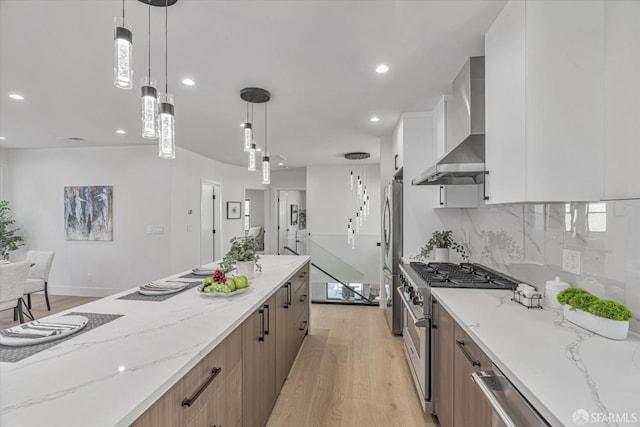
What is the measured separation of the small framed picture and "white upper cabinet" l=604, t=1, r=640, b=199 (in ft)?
21.9

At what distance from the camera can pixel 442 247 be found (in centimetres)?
308

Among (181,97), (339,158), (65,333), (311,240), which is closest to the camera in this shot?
(65,333)

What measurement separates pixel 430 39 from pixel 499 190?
106 centimetres

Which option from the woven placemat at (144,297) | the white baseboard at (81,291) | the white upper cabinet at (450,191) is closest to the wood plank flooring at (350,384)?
the woven placemat at (144,297)

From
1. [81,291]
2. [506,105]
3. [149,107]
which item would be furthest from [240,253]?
[81,291]

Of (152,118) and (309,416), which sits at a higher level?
(152,118)

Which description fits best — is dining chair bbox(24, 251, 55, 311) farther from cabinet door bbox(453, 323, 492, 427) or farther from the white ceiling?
cabinet door bbox(453, 323, 492, 427)

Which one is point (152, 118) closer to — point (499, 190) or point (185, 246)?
point (499, 190)

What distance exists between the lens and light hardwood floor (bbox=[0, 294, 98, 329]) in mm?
4152

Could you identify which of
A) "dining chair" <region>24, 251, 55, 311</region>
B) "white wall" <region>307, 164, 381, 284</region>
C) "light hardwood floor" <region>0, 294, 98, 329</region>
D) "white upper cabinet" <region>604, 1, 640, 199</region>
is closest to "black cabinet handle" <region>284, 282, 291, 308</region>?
"white upper cabinet" <region>604, 1, 640, 199</region>

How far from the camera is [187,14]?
1.75m

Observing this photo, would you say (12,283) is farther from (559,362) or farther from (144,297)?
(559,362)

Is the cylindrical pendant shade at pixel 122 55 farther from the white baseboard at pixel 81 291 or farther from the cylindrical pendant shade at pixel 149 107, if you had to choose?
the white baseboard at pixel 81 291

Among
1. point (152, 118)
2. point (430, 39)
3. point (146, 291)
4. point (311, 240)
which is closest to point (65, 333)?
point (146, 291)
